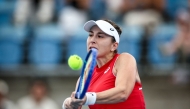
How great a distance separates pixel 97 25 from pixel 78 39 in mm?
5895

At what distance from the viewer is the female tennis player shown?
195 inches

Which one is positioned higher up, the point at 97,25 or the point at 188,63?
the point at 188,63

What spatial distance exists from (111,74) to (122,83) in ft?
1.28

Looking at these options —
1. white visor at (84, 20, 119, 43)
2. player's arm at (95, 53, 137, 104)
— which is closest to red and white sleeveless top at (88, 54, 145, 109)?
player's arm at (95, 53, 137, 104)

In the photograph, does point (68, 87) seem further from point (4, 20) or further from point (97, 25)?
point (97, 25)

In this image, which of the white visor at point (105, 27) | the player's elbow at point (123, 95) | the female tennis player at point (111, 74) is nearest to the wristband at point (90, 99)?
the female tennis player at point (111, 74)

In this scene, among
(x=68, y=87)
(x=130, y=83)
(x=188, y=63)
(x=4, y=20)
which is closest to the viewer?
(x=130, y=83)

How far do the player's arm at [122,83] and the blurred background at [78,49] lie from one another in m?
5.28

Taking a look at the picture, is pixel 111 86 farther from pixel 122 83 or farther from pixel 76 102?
pixel 76 102

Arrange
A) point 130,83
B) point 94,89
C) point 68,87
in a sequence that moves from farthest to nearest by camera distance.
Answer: point 68,87
point 94,89
point 130,83

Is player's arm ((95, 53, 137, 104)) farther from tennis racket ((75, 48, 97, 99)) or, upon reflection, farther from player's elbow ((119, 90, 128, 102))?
tennis racket ((75, 48, 97, 99))

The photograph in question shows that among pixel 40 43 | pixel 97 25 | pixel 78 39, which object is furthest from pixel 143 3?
pixel 97 25

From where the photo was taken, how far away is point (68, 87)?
11.4 m

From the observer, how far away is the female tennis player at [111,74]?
4.96m
